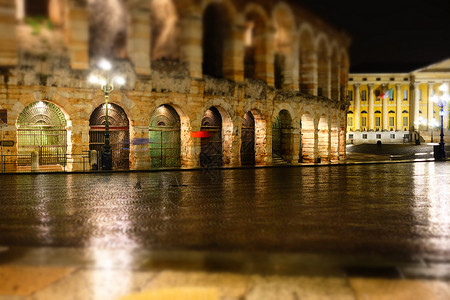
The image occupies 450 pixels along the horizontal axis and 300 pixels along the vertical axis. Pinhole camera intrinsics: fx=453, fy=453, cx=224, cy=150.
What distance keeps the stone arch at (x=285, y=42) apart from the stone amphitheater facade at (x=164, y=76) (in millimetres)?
75

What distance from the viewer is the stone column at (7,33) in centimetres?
2136

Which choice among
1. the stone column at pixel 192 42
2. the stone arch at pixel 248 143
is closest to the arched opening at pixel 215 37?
the stone column at pixel 192 42

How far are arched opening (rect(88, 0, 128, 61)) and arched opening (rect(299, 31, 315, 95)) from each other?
16.6m

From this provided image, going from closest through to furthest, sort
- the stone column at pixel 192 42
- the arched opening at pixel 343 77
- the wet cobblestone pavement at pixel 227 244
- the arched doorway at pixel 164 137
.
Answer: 1. the wet cobblestone pavement at pixel 227 244
2. the stone column at pixel 192 42
3. the arched doorway at pixel 164 137
4. the arched opening at pixel 343 77

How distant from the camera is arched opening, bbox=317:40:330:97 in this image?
40.3 meters

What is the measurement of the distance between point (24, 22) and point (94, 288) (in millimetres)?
20636

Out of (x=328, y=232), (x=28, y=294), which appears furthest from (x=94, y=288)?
(x=328, y=232)

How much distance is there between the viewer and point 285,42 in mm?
33656

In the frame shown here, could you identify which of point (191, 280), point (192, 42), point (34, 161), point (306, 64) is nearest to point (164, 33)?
point (192, 42)

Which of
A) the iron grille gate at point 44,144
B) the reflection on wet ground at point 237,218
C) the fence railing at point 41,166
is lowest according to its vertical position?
the reflection on wet ground at point 237,218

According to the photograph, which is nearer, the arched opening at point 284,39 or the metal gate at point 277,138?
the arched opening at point 284,39

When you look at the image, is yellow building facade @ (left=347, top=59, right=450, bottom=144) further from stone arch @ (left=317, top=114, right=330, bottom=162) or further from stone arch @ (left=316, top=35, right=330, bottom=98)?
stone arch @ (left=317, top=114, right=330, bottom=162)

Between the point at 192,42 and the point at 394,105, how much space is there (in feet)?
245

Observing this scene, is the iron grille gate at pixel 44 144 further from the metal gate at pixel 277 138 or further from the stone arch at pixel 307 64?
the stone arch at pixel 307 64
